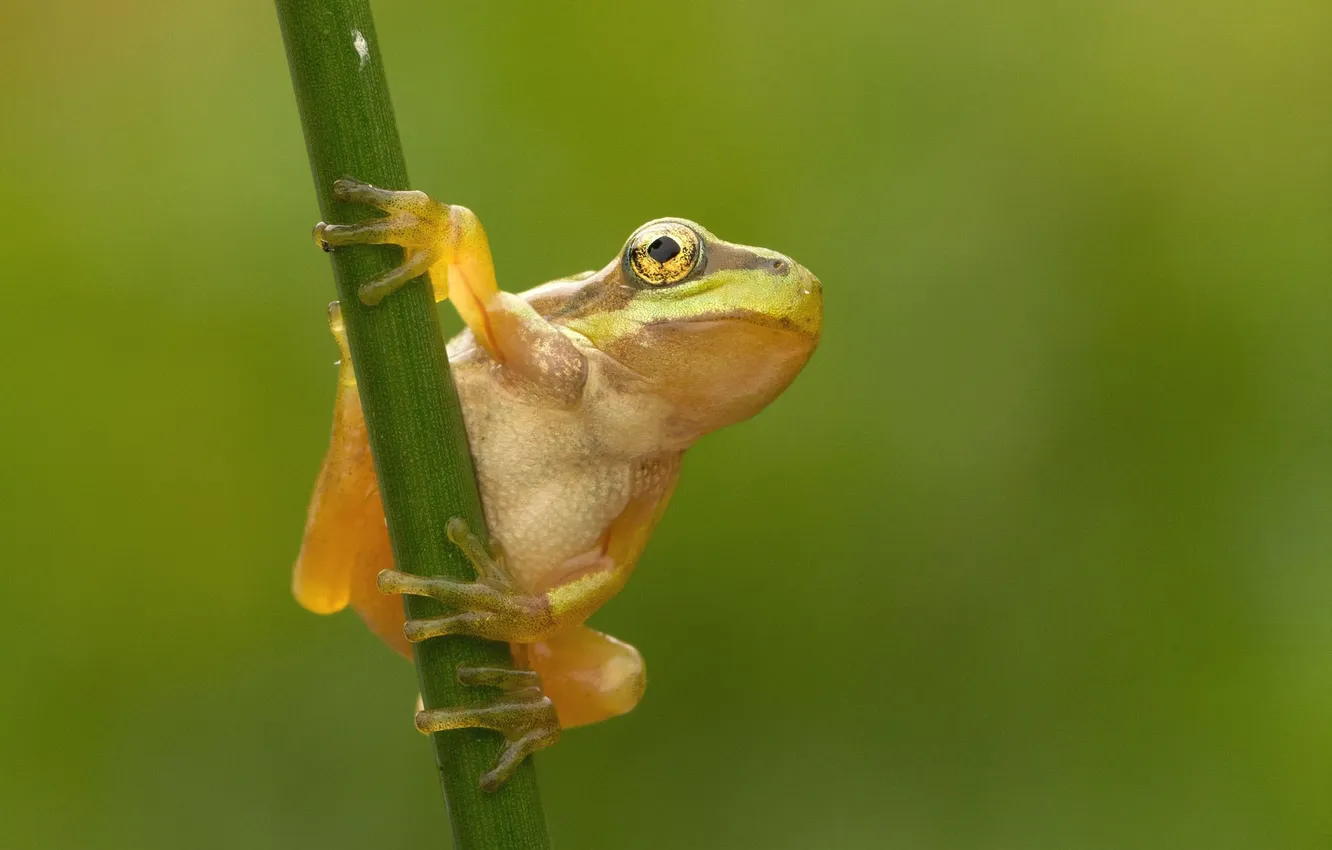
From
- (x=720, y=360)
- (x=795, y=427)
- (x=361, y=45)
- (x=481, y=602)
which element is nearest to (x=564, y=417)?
(x=720, y=360)

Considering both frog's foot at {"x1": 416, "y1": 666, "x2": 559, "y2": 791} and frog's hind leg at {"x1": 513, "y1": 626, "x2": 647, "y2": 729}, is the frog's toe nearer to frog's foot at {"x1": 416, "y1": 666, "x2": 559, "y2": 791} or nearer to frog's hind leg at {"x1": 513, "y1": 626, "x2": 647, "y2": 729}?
frog's foot at {"x1": 416, "y1": 666, "x2": 559, "y2": 791}

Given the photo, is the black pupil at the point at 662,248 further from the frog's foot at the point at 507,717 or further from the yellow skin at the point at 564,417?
the frog's foot at the point at 507,717

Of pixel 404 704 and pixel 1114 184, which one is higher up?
pixel 1114 184

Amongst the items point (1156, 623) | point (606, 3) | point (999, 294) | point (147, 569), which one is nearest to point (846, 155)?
point (999, 294)

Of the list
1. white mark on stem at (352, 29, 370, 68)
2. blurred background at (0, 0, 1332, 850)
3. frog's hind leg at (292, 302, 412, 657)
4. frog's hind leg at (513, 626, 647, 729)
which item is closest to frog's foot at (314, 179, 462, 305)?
white mark on stem at (352, 29, 370, 68)

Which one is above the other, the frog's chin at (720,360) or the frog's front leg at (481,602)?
the frog's chin at (720,360)

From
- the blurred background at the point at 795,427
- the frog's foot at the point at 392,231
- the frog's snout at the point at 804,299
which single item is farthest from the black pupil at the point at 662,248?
the blurred background at the point at 795,427

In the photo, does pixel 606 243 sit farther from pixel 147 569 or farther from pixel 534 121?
pixel 147 569
